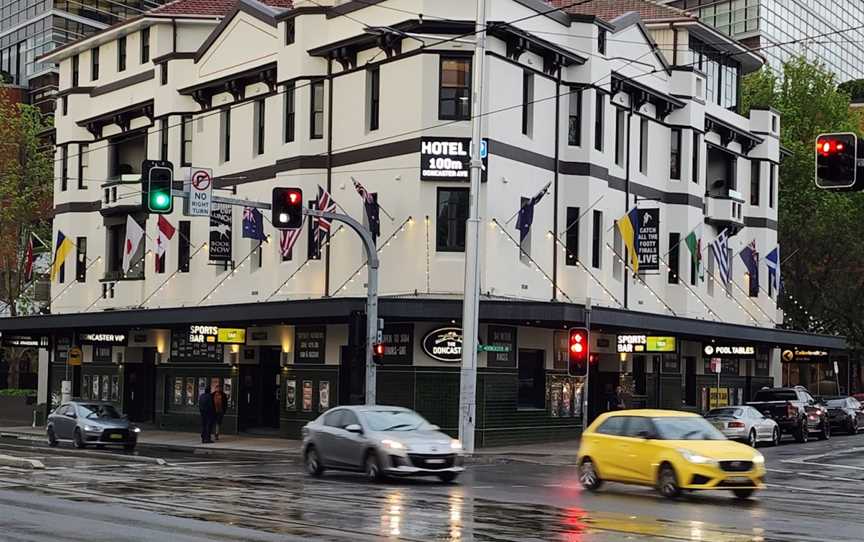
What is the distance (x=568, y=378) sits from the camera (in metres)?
42.7

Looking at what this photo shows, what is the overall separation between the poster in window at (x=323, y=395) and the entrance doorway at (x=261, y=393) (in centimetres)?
433

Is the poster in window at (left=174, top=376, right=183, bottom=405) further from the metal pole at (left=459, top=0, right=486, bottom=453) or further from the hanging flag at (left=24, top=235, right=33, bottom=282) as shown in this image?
the metal pole at (left=459, top=0, right=486, bottom=453)

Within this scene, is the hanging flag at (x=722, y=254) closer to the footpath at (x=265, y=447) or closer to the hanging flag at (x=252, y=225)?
the footpath at (x=265, y=447)

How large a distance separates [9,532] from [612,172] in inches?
1266

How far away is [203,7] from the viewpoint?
167 ft

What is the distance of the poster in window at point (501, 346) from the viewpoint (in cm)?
3900

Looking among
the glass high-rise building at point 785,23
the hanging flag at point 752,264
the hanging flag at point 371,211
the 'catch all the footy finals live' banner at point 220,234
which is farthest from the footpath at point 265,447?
the glass high-rise building at point 785,23

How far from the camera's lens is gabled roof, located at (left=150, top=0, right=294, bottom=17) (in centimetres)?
4997

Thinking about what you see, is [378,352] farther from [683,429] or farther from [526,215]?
[683,429]

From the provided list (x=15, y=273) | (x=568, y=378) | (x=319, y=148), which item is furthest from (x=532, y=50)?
(x=15, y=273)

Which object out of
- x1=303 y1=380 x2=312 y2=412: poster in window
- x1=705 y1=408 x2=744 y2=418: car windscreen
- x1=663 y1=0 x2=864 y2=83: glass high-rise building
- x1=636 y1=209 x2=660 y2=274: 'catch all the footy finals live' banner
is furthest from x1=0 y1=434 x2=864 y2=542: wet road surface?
x1=663 y1=0 x2=864 y2=83: glass high-rise building

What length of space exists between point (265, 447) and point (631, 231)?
46.0 feet

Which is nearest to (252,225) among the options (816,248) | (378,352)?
(378,352)

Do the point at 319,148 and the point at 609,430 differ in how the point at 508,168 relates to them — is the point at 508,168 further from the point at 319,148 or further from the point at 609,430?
the point at 609,430
